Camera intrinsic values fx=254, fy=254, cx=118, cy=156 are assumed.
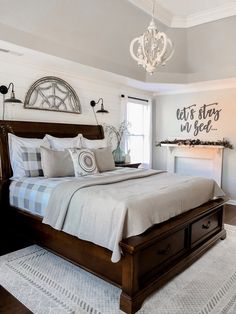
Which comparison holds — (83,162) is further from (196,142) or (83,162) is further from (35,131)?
(196,142)

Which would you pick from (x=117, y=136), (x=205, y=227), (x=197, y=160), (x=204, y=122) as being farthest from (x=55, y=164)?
(x=204, y=122)

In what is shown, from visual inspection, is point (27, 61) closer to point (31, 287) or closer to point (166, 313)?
point (31, 287)

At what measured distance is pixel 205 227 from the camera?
3.00 meters

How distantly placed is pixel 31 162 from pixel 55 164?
33 cm

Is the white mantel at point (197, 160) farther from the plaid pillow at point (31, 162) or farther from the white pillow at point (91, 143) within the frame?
the plaid pillow at point (31, 162)

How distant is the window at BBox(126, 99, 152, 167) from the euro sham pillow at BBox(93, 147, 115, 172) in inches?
72.0

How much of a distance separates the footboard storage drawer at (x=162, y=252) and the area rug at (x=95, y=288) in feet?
0.69

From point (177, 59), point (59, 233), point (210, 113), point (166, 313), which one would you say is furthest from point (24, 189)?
point (210, 113)

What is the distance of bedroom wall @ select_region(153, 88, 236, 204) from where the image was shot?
5.20 metres

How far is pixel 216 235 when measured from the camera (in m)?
3.23

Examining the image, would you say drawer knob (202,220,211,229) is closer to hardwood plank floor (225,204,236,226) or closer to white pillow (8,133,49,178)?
hardwood plank floor (225,204,236,226)

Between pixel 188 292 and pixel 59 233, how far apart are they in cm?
135

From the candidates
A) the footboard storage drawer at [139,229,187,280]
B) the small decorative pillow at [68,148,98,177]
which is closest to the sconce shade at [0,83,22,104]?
the small decorative pillow at [68,148,98,177]

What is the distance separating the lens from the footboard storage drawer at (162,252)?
214 cm
